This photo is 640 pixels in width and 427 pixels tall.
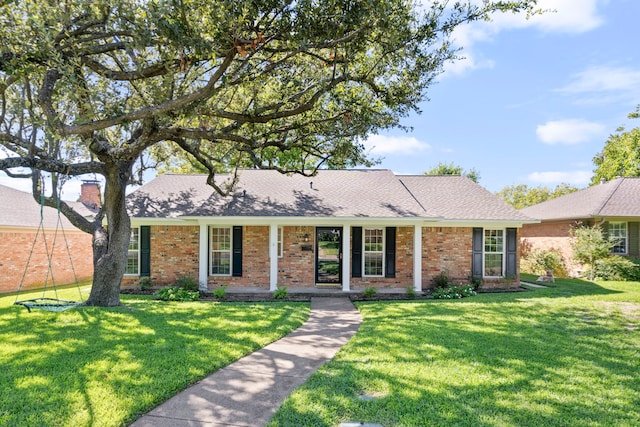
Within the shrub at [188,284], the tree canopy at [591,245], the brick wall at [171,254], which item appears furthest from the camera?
the tree canopy at [591,245]

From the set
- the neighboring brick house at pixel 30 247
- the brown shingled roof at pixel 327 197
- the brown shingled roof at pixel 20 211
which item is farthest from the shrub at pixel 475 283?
the brown shingled roof at pixel 20 211

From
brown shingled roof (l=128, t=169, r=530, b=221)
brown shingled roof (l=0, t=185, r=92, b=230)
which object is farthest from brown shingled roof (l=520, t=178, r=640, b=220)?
brown shingled roof (l=0, t=185, r=92, b=230)

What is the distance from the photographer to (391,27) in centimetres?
673

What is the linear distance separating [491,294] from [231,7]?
11.4 metres

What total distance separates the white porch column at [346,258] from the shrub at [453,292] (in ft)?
9.46

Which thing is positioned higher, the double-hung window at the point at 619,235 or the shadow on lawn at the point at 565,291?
the double-hung window at the point at 619,235

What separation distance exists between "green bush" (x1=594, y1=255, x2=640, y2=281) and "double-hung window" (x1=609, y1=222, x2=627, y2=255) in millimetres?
883

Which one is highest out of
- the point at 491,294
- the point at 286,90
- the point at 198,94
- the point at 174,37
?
the point at 286,90

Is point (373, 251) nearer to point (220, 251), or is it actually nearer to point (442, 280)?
point (442, 280)

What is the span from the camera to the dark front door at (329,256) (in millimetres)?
13195

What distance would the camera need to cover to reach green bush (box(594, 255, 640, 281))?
50.0ft

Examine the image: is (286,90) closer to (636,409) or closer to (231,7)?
(231,7)

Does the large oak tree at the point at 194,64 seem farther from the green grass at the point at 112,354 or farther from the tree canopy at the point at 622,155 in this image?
the tree canopy at the point at 622,155

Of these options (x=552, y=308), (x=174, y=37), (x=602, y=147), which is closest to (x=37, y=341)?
(x=174, y=37)
